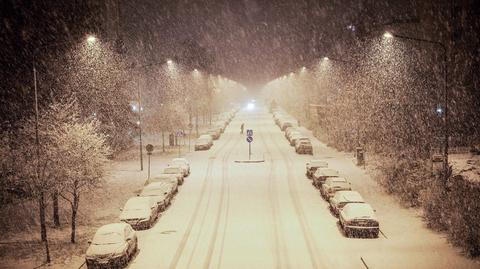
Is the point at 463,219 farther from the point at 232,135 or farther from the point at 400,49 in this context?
the point at 232,135

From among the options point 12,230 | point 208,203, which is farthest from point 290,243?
point 12,230

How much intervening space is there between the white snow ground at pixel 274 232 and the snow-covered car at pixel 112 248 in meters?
0.65

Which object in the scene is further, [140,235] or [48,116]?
[48,116]

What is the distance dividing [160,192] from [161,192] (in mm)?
54

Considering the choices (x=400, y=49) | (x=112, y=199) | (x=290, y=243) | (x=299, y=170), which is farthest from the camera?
(x=400, y=49)

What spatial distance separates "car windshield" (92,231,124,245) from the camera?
17828mm

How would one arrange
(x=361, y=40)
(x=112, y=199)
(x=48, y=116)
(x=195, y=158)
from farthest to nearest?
(x=361, y=40) → (x=195, y=158) → (x=112, y=199) → (x=48, y=116)

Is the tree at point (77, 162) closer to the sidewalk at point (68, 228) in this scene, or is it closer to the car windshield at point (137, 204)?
the sidewalk at point (68, 228)

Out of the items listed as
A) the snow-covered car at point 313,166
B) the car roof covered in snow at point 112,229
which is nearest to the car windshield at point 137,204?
the car roof covered in snow at point 112,229

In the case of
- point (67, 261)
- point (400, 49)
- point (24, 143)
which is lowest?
point (67, 261)

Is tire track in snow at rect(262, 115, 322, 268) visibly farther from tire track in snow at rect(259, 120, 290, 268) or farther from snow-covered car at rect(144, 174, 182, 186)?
snow-covered car at rect(144, 174, 182, 186)

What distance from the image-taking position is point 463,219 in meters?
19.0

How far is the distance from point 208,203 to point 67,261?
9957 millimetres

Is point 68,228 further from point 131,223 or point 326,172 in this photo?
point 326,172
